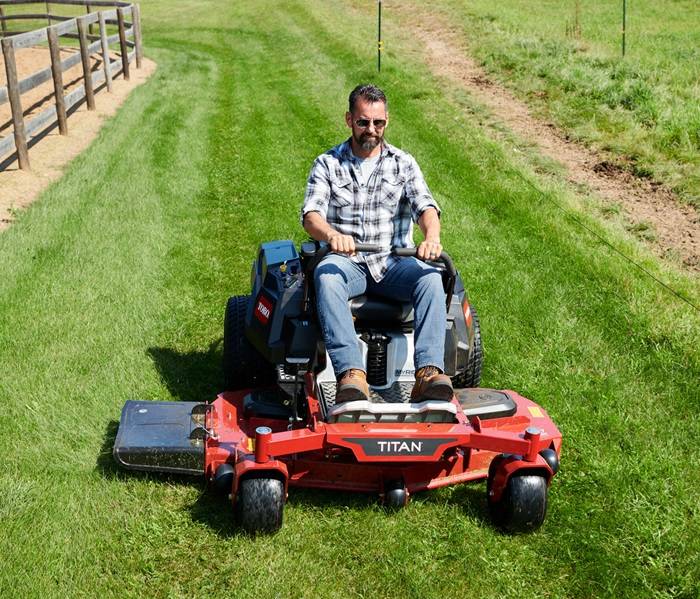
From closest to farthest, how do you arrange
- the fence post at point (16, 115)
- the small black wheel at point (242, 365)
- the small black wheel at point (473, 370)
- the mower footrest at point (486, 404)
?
the mower footrest at point (486, 404), the small black wheel at point (242, 365), the small black wheel at point (473, 370), the fence post at point (16, 115)

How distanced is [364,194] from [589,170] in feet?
19.7

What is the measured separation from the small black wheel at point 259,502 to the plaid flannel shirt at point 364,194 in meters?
1.55

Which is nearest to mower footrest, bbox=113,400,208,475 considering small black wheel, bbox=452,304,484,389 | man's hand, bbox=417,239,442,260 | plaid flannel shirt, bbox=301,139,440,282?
plaid flannel shirt, bbox=301,139,440,282

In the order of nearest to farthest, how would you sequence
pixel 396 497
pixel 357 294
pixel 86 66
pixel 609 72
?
pixel 396 497
pixel 357 294
pixel 609 72
pixel 86 66

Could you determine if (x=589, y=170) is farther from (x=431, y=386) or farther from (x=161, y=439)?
(x=161, y=439)

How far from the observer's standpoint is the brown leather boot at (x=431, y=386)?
422cm

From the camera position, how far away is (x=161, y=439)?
450 cm

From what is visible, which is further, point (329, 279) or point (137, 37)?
point (137, 37)

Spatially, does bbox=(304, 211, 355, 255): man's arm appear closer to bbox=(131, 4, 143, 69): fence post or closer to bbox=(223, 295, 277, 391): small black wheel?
bbox=(223, 295, 277, 391): small black wheel

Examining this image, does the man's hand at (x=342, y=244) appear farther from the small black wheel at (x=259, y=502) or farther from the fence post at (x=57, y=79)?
the fence post at (x=57, y=79)

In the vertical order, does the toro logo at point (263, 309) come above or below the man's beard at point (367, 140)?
below

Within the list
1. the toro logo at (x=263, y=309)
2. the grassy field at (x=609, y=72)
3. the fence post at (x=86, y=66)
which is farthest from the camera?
the fence post at (x=86, y=66)

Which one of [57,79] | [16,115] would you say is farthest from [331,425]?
[57,79]

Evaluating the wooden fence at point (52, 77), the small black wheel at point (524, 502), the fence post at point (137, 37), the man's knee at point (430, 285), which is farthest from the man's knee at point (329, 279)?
the fence post at point (137, 37)
